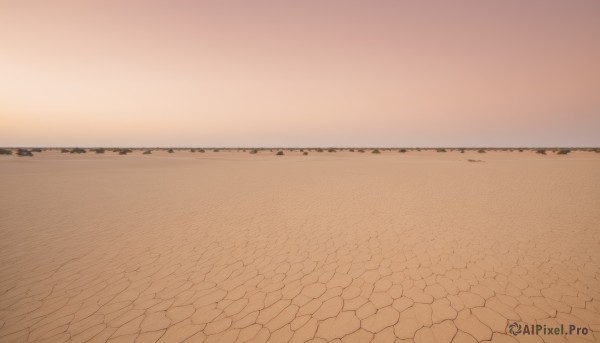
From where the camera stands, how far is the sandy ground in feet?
9.75

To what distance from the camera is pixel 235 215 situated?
7602 millimetres

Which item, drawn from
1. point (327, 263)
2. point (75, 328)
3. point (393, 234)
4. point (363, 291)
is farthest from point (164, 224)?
point (393, 234)

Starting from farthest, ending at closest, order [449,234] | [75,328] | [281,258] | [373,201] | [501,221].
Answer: [373,201], [501,221], [449,234], [281,258], [75,328]

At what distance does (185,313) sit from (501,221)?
7.93 metres

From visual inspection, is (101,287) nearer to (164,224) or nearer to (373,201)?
(164,224)

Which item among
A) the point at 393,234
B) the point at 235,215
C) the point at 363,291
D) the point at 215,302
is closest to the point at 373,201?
the point at 393,234

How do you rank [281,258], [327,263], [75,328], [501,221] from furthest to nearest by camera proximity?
[501,221] < [281,258] < [327,263] < [75,328]

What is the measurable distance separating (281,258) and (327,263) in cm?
93

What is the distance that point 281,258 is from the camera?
4.73 metres

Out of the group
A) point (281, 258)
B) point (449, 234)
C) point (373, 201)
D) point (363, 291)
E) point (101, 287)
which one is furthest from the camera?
point (373, 201)

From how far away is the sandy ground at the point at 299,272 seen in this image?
117 inches

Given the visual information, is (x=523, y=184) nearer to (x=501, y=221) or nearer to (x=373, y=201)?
(x=501, y=221)

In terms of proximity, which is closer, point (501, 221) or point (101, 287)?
point (101, 287)

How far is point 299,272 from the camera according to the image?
418 cm
